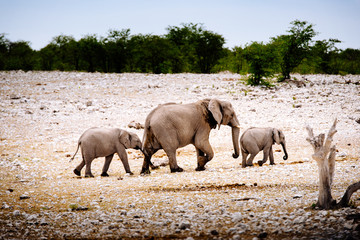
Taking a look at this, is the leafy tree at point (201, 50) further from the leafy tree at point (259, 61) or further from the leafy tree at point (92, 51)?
the leafy tree at point (259, 61)

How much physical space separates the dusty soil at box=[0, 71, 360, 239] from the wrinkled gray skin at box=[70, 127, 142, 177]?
456 millimetres

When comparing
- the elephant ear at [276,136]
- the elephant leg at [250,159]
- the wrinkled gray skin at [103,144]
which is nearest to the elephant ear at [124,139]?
the wrinkled gray skin at [103,144]

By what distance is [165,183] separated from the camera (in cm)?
929

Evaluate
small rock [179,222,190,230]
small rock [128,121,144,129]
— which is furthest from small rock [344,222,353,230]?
small rock [128,121,144,129]

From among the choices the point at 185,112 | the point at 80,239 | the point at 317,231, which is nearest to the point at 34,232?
the point at 80,239

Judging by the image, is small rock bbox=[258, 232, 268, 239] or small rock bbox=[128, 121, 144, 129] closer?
small rock bbox=[258, 232, 268, 239]

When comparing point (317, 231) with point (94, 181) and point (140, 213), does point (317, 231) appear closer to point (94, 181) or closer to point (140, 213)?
point (140, 213)

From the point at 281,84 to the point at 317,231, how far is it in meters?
23.4

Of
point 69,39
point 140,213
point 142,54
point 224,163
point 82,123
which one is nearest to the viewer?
point 140,213

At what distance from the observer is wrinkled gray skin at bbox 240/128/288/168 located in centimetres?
1196

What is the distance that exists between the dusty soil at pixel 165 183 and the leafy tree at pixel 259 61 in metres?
3.86

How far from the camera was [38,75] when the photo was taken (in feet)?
105

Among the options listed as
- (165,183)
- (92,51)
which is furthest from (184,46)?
(165,183)

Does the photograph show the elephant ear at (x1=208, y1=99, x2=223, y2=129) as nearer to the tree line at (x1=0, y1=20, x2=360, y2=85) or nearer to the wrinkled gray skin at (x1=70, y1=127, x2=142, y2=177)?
the wrinkled gray skin at (x1=70, y1=127, x2=142, y2=177)
